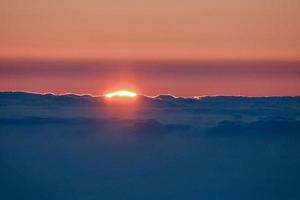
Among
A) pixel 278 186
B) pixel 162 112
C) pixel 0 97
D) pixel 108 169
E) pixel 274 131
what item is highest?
pixel 0 97

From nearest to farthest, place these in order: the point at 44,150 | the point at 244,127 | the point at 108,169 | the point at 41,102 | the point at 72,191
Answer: the point at 72,191 < the point at 108,169 < the point at 44,150 < the point at 244,127 < the point at 41,102

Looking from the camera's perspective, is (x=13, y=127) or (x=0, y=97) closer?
(x=13, y=127)

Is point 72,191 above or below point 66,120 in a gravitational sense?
below

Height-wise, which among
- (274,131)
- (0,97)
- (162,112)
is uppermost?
(0,97)

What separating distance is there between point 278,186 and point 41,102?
9550 mm

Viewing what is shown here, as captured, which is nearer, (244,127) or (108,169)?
(108,169)

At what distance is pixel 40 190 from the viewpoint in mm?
19812

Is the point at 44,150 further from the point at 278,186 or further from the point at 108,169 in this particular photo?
the point at 278,186

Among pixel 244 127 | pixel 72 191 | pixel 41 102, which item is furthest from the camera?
pixel 41 102

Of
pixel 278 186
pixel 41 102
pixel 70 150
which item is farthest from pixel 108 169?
pixel 41 102

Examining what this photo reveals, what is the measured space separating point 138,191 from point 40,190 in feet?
6.73

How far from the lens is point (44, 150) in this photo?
76.0 ft

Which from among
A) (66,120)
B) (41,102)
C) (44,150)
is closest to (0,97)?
(41,102)

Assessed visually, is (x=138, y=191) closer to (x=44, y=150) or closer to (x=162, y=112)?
(x=44, y=150)
